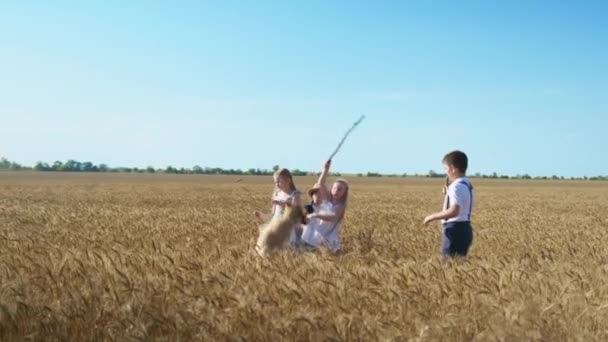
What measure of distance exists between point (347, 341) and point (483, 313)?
1.08 meters

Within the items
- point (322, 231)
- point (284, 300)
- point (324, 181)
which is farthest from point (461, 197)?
point (284, 300)

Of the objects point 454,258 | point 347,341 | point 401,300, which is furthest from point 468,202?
point 347,341

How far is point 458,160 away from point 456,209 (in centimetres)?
51

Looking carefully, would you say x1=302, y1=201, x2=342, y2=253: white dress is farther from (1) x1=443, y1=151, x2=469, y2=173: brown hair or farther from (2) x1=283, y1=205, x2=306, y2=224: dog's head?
(1) x1=443, y1=151, x2=469, y2=173: brown hair

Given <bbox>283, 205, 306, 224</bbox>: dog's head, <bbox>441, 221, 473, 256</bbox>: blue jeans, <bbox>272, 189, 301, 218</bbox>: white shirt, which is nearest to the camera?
<bbox>283, 205, 306, 224</bbox>: dog's head

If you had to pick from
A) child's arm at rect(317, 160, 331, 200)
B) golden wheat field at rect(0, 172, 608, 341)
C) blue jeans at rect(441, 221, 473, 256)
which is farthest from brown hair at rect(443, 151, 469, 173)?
child's arm at rect(317, 160, 331, 200)

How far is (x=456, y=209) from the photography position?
6445mm

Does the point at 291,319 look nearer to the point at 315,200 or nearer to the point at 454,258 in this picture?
the point at 454,258

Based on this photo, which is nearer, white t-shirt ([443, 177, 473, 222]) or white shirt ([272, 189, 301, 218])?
white t-shirt ([443, 177, 473, 222])

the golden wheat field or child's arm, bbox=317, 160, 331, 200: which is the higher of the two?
child's arm, bbox=317, 160, 331, 200

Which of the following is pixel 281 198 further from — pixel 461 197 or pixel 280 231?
pixel 461 197

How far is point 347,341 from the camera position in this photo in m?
3.62

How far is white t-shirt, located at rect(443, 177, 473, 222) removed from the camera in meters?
6.46

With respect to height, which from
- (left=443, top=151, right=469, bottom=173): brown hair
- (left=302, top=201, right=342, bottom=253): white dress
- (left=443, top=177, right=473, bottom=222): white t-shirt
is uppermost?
(left=443, top=151, right=469, bottom=173): brown hair
